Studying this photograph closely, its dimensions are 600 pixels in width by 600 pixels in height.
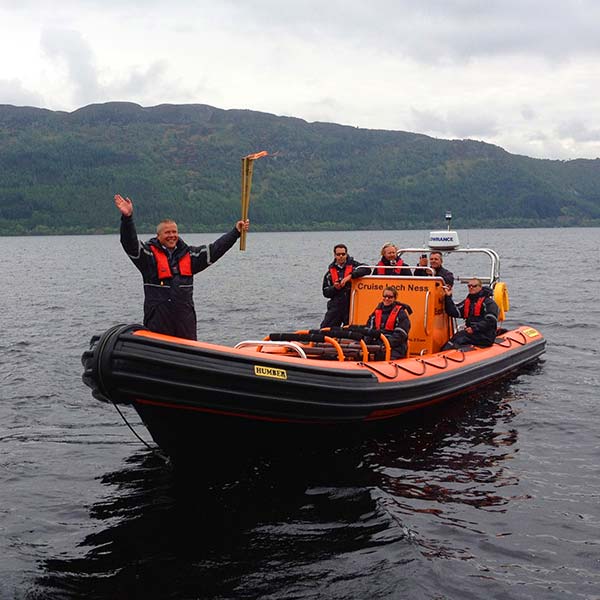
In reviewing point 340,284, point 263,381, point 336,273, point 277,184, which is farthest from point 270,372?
point 277,184

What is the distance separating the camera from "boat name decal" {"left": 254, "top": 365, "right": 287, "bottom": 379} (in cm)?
651

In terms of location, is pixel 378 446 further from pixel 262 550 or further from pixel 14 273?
pixel 14 273

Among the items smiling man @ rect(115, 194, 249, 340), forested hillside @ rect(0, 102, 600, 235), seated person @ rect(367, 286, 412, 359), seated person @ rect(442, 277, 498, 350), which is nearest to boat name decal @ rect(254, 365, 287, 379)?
smiling man @ rect(115, 194, 249, 340)

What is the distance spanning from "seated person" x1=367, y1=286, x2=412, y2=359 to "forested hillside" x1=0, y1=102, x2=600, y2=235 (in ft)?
388

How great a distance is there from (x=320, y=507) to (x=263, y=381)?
48.3 inches

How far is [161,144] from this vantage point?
610ft

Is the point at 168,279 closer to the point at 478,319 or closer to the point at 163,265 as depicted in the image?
the point at 163,265

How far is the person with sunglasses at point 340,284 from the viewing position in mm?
10355

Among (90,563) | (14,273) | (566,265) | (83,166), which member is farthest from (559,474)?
(83,166)

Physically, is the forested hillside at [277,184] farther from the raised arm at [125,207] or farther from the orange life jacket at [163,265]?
the raised arm at [125,207]

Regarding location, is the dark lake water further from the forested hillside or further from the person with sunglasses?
the forested hillside

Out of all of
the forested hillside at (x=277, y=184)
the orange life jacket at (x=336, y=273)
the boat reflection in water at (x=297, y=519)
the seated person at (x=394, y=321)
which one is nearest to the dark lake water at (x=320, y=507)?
the boat reflection in water at (x=297, y=519)

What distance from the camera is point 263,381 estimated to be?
6547 millimetres

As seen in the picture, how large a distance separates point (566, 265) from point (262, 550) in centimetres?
3971
